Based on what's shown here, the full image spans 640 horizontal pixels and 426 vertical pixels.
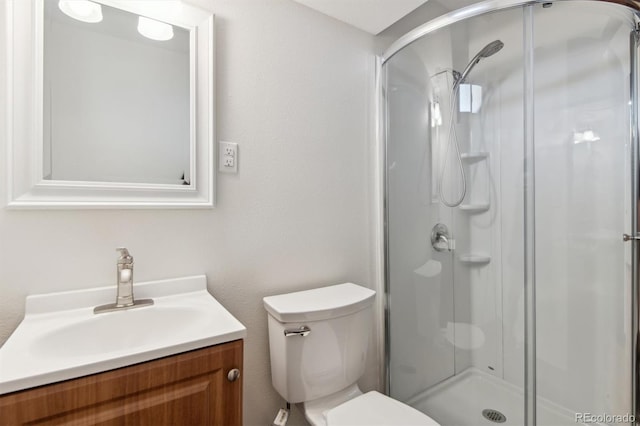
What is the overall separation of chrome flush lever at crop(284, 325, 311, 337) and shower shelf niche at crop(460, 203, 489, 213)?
3.39 ft

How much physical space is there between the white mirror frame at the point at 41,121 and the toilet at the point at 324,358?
21.8 inches

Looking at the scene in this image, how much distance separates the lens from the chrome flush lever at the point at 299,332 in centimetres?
113

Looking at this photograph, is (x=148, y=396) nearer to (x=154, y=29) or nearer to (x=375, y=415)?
(x=375, y=415)

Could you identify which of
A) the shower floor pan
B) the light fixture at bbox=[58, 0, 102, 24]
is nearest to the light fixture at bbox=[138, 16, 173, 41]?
the light fixture at bbox=[58, 0, 102, 24]

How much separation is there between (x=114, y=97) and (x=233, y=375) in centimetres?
98

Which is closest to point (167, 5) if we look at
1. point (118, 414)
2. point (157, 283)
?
point (157, 283)

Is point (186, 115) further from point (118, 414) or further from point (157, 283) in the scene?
point (118, 414)

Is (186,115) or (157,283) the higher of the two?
(186,115)

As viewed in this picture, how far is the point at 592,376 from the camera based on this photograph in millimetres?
1451

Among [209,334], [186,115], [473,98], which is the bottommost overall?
[209,334]

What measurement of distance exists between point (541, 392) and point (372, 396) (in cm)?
86

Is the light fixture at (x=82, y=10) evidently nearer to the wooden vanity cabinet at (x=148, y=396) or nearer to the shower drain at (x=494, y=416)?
the wooden vanity cabinet at (x=148, y=396)

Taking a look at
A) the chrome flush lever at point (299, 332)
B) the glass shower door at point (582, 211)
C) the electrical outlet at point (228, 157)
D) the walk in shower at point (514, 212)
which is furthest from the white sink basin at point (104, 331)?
the glass shower door at point (582, 211)

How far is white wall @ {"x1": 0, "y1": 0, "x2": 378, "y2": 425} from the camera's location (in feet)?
3.16
